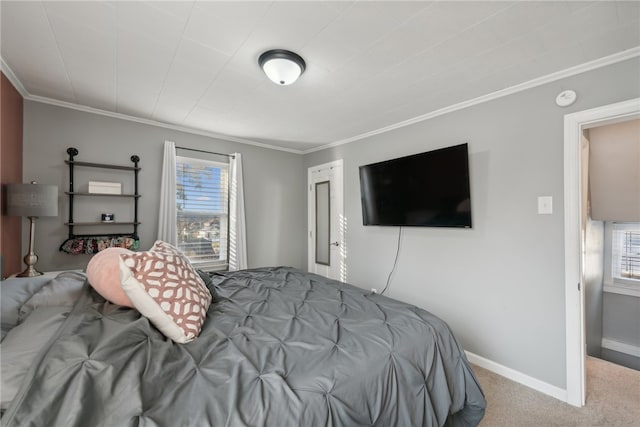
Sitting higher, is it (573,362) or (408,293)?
(408,293)

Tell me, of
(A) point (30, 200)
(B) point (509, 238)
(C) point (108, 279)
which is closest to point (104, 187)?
(A) point (30, 200)

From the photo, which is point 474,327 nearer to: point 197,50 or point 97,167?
point 197,50

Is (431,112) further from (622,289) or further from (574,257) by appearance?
(622,289)

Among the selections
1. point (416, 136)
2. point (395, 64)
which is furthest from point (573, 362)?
point (395, 64)

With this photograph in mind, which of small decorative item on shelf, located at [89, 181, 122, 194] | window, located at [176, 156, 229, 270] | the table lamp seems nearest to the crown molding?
window, located at [176, 156, 229, 270]

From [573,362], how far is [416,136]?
240cm

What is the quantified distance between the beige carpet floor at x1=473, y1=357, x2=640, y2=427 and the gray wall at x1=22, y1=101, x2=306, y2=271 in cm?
307

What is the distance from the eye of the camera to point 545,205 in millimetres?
2236

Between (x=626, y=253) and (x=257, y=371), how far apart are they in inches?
172

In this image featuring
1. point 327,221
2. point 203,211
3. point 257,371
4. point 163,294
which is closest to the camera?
point 257,371

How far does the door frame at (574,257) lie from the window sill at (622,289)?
1853 mm

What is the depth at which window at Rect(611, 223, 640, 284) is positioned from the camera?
3176 millimetres

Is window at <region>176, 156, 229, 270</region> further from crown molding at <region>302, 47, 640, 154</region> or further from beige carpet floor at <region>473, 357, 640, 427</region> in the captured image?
beige carpet floor at <region>473, 357, 640, 427</region>

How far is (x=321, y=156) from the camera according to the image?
441 centimetres
